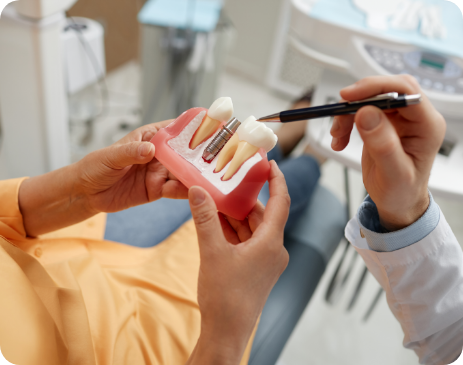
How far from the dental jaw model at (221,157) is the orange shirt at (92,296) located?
29 cm

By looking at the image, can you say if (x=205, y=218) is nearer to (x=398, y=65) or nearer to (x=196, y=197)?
(x=196, y=197)

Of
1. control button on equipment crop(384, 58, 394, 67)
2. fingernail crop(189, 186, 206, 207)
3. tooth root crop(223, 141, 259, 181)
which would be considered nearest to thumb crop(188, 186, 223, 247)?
fingernail crop(189, 186, 206, 207)

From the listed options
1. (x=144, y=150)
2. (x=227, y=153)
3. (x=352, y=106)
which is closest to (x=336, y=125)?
(x=352, y=106)

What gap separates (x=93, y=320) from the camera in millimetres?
696

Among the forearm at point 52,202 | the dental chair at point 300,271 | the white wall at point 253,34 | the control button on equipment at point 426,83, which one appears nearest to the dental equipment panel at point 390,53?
the control button on equipment at point 426,83

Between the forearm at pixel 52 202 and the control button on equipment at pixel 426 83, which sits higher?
the control button on equipment at pixel 426 83

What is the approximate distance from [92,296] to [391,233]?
0.56m

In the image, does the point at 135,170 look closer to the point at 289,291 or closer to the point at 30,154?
the point at 289,291

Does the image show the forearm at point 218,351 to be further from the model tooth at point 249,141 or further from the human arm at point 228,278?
the model tooth at point 249,141

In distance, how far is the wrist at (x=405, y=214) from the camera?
566 mm

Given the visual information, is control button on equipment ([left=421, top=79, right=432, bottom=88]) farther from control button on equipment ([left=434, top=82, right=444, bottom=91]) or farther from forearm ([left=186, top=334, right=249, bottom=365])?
Result: forearm ([left=186, top=334, right=249, bottom=365])

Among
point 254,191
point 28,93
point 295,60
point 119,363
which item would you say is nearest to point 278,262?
point 254,191

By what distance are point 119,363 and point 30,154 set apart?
841 mm

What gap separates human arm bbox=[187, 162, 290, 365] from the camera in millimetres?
504
